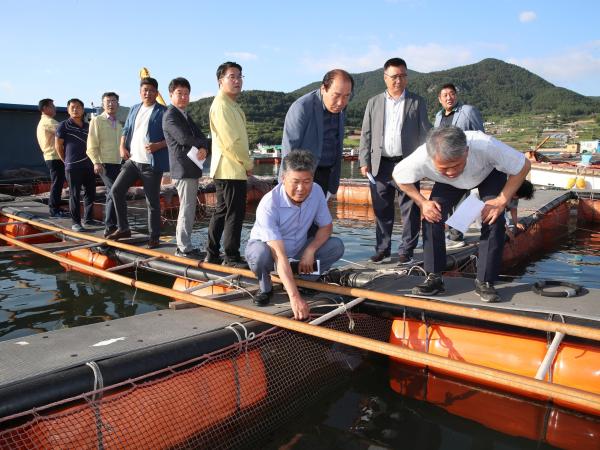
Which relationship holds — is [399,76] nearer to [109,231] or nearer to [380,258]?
[380,258]

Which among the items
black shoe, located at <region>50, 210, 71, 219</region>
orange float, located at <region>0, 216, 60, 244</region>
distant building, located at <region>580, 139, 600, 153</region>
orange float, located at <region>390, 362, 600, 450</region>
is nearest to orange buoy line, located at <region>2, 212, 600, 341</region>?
orange float, located at <region>390, 362, 600, 450</region>

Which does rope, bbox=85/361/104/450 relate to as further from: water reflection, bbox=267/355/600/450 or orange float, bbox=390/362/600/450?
orange float, bbox=390/362/600/450

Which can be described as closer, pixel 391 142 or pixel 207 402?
pixel 207 402

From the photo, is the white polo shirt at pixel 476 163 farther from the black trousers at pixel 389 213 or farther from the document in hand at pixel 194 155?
the document in hand at pixel 194 155

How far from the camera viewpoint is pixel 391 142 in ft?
16.9

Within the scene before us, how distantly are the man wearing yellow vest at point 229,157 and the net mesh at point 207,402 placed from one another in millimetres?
1525

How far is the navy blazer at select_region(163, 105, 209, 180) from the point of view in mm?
5203

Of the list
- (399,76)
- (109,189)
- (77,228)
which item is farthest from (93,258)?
(399,76)

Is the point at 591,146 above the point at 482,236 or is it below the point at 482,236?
above

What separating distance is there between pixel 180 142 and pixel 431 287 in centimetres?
302

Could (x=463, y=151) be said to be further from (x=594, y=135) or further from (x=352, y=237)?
(x=594, y=135)

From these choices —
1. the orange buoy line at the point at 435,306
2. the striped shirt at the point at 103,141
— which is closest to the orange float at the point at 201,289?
the orange buoy line at the point at 435,306

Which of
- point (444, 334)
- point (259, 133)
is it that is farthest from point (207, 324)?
point (259, 133)

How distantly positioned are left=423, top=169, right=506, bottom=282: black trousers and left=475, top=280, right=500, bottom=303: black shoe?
0.14 feet
